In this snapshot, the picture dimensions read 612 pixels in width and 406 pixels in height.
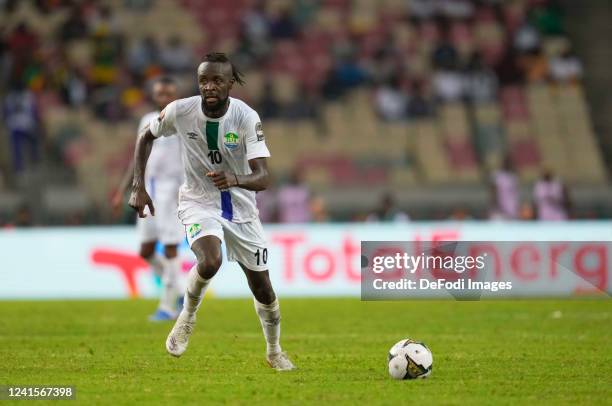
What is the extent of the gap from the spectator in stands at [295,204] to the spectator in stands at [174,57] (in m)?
5.29

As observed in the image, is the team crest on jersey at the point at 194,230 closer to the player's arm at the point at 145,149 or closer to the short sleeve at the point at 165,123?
the player's arm at the point at 145,149

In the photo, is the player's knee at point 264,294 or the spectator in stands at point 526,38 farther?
the spectator in stands at point 526,38

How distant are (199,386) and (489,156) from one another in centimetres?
1943

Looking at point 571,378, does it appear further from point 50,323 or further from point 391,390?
point 50,323

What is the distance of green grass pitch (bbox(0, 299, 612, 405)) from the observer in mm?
8703

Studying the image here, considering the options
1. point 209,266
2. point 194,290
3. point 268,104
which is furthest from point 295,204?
point 209,266

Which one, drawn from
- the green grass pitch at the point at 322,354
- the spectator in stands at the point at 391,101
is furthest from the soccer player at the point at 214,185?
the spectator in stands at the point at 391,101

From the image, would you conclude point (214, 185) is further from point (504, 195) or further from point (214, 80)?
point (504, 195)

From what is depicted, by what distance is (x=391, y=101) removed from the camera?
2864 cm

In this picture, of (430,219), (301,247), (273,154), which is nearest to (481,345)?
(301,247)

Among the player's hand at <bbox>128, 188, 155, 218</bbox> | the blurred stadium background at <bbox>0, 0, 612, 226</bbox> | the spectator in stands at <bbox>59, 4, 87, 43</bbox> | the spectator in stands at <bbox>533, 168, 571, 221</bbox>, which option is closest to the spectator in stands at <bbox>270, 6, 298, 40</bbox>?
the blurred stadium background at <bbox>0, 0, 612, 226</bbox>

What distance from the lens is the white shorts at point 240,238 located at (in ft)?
31.5

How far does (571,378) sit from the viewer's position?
9547mm

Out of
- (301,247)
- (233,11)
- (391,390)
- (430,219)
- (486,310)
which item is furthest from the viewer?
(233,11)
